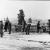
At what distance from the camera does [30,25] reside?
5.02 ft

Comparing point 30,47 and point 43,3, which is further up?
point 43,3

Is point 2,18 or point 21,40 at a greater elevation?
point 2,18

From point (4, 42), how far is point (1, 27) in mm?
240

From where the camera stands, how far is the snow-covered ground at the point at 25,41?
1476 millimetres

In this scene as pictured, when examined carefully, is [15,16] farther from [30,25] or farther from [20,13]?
[30,25]

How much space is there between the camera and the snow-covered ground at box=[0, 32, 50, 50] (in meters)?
1.48

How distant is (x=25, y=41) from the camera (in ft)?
4.92

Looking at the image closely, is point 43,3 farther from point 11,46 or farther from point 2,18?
point 11,46

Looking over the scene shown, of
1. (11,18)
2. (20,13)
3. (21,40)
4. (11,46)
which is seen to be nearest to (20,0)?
(20,13)

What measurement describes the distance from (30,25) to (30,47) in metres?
0.34

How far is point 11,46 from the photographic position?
1470 mm

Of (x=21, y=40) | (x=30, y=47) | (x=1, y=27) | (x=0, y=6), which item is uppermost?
(x=0, y=6)

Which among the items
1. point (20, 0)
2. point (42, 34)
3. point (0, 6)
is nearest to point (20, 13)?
point (20, 0)

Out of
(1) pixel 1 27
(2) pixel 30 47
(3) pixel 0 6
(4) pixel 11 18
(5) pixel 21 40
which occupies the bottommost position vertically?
(2) pixel 30 47
